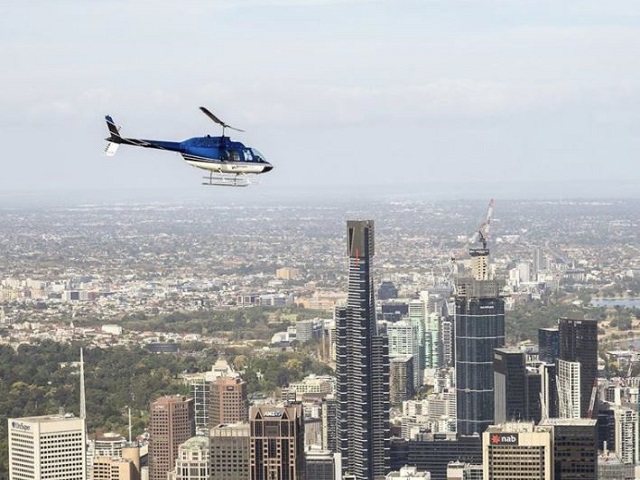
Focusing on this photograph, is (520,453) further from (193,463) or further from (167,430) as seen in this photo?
(167,430)

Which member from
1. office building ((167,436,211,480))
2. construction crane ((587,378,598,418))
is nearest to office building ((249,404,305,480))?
office building ((167,436,211,480))

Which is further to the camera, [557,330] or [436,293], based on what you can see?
[436,293]

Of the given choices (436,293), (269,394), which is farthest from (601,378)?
(436,293)

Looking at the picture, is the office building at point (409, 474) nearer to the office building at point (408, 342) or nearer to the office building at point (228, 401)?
the office building at point (228, 401)

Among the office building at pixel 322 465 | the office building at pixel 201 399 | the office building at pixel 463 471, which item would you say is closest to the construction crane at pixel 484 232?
the office building at pixel 201 399

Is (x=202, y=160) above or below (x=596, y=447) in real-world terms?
above

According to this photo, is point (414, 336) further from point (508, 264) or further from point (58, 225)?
point (58, 225)
